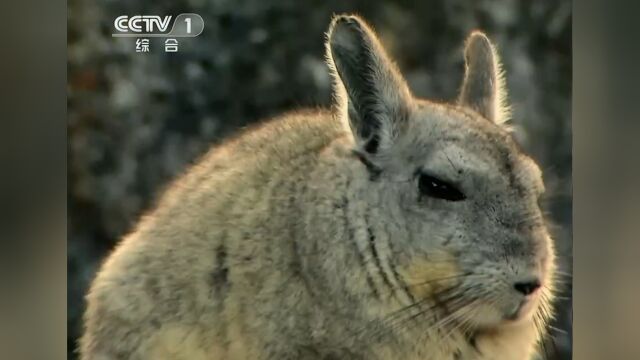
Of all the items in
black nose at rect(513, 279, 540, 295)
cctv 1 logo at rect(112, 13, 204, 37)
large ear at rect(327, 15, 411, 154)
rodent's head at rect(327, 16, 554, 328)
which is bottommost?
black nose at rect(513, 279, 540, 295)

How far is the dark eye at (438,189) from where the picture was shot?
131 cm

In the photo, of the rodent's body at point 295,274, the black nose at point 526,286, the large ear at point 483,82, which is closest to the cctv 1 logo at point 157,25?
the rodent's body at point 295,274

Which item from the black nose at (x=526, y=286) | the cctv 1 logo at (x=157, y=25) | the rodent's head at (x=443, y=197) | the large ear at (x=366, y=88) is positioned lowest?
the black nose at (x=526, y=286)

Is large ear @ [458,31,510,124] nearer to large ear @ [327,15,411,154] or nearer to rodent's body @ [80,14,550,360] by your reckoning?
rodent's body @ [80,14,550,360]

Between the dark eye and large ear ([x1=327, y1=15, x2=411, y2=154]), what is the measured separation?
0.29ft

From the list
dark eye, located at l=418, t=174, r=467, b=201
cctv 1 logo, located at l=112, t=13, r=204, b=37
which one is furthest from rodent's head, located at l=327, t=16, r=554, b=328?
cctv 1 logo, located at l=112, t=13, r=204, b=37

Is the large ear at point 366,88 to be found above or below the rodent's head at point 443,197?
above

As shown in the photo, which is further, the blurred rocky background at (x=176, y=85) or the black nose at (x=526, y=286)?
the blurred rocky background at (x=176, y=85)

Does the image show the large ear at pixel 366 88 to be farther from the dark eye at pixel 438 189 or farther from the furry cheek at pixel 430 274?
the furry cheek at pixel 430 274

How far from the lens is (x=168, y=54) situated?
150 cm

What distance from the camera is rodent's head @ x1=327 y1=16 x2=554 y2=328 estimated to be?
1.31 meters

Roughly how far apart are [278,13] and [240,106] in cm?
19
